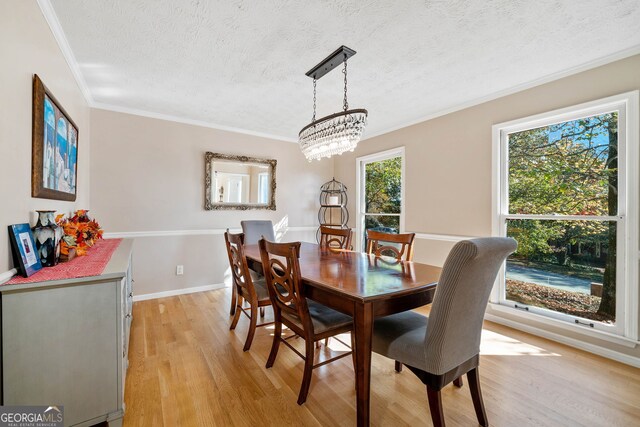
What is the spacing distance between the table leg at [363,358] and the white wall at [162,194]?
3166 mm

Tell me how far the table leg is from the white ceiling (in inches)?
71.9

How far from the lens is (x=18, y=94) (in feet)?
4.62

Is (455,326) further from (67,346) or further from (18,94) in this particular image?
(18,94)

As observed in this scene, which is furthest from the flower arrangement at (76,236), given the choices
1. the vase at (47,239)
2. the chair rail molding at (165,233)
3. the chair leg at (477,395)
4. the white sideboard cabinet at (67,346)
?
the chair leg at (477,395)

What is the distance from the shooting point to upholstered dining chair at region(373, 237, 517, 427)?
123 centimetres

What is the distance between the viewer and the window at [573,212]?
7.18 feet

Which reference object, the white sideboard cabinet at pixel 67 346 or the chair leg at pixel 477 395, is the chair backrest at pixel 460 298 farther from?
the white sideboard cabinet at pixel 67 346

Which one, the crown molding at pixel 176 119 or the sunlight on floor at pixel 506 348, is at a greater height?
the crown molding at pixel 176 119

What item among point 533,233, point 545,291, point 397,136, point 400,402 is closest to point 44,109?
point 400,402

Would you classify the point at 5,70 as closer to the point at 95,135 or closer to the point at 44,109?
the point at 44,109

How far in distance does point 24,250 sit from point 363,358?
179cm

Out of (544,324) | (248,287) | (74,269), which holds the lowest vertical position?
(544,324)

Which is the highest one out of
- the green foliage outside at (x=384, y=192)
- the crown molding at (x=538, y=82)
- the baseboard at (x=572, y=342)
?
the crown molding at (x=538, y=82)

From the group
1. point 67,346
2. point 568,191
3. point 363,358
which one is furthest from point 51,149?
point 568,191
